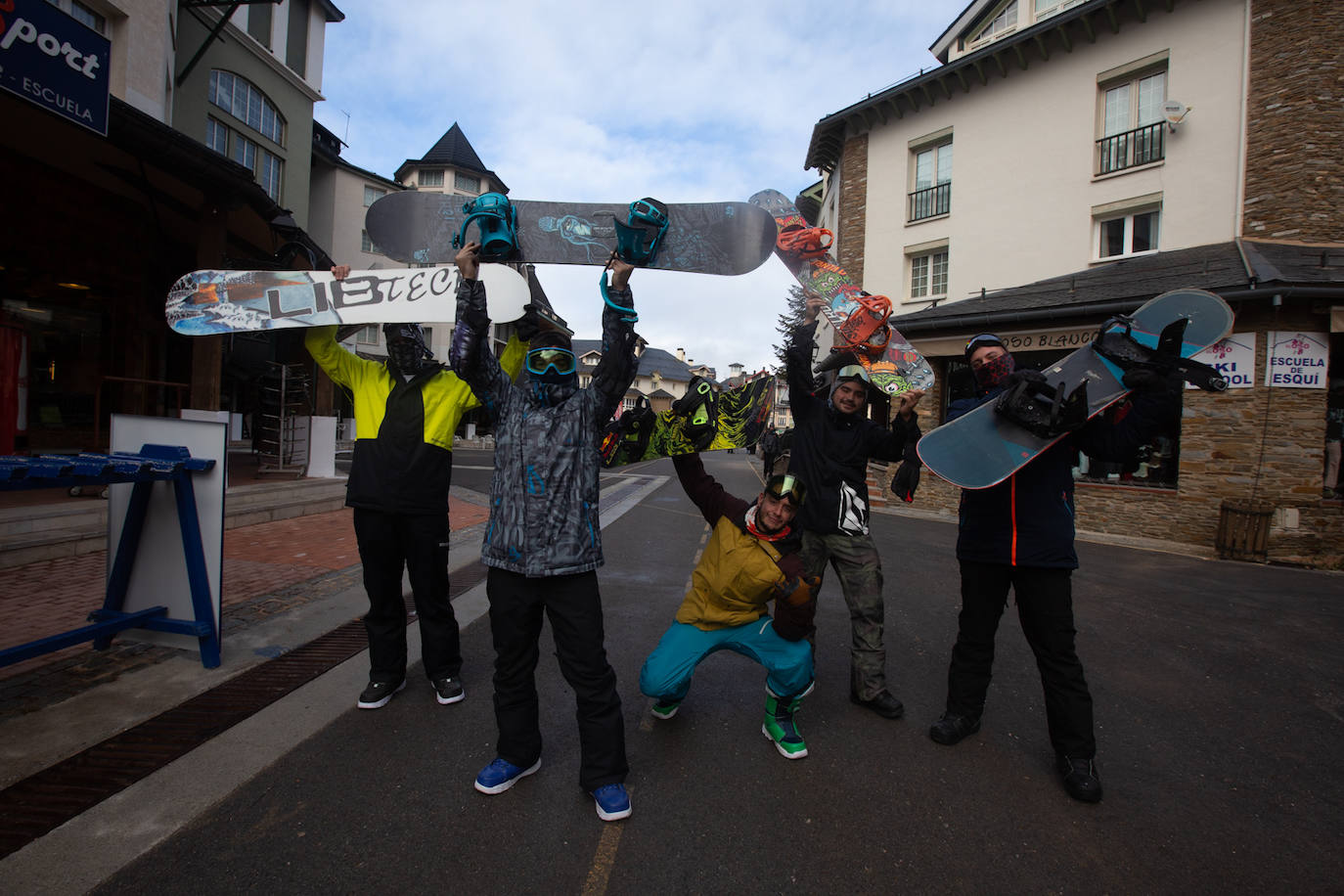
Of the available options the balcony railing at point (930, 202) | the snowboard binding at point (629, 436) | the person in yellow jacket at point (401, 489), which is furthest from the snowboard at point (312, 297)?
the balcony railing at point (930, 202)

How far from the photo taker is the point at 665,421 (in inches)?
118

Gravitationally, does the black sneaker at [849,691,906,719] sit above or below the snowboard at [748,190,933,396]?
below

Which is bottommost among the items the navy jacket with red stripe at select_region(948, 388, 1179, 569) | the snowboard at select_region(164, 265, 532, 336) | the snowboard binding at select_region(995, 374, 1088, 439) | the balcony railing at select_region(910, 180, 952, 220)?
the navy jacket with red stripe at select_region(948, 388, 1179, 569)

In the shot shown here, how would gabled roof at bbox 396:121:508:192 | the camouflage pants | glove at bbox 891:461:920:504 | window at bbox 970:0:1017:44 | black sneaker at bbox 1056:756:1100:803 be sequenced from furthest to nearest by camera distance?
gabled roof at bbox 396:121:508:192 → window at bbox 970:0:1017:44 → the camouflage pants → glove at bbox 891:461:920:504 → black sneaker at bbox 1056:756:1100:803

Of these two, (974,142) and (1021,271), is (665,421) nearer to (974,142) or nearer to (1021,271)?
(1021,271)

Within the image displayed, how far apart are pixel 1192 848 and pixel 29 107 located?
1105 centimetres

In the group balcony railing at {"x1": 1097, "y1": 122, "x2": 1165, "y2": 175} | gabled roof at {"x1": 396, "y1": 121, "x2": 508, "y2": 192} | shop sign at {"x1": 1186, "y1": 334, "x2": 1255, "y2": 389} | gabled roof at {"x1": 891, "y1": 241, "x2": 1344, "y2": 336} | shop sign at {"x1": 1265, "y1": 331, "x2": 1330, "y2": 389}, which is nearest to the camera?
gabled roof at {"x1": 891, "y1": 241, "x2": 1344, "y2": 336}

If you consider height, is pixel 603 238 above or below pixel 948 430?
above

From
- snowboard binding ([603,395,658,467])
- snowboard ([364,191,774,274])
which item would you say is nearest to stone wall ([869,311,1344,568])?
snowboard ([364,191,774,274])

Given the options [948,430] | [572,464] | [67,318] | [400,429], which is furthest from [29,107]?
[948,430]

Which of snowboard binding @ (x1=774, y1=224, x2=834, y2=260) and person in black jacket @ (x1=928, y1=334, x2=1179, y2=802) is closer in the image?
person in black jacket @ (x1=928, y1=334, x2=1179, y2=802)

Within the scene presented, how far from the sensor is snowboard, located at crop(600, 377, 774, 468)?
112 inches

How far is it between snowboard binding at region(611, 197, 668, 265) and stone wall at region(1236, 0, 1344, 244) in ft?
44.9

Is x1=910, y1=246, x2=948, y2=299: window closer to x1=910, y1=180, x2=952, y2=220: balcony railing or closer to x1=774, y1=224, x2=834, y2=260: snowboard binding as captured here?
x1=910, y1=180, x2=952, y2=220: balcony railing
